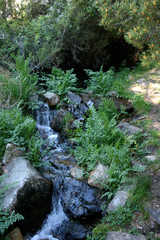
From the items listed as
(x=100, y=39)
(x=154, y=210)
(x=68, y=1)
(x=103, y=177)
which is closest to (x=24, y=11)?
(x=68, y=1)

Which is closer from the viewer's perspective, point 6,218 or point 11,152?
point 6,218

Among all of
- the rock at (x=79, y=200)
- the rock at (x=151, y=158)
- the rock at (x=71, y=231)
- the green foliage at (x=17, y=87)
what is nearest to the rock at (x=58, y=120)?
the green foliage at (x=17, y=87)

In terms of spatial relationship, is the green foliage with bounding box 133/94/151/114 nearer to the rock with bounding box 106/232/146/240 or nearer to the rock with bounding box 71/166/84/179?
the rock with bounding box 71/166/84/179

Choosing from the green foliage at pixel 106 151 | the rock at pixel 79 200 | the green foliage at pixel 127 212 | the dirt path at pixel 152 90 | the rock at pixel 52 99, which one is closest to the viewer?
the green foliage at pixel 127 212

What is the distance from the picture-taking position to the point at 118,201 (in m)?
3.43

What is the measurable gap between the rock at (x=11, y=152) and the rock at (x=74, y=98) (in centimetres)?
289

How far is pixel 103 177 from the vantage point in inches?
153

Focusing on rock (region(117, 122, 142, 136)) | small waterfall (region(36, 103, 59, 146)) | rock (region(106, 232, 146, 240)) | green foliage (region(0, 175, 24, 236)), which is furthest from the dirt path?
green foliage (region(0, 175, 24, 236))

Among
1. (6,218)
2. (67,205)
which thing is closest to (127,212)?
(67,205)

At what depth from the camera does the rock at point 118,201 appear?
3.39m

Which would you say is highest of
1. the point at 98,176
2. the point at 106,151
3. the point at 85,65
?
the point at 85,65

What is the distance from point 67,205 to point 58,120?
288 centimetres

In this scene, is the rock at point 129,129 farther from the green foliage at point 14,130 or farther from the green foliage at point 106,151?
the green foliage at point 14,130

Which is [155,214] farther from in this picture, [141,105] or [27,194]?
[141,105]
